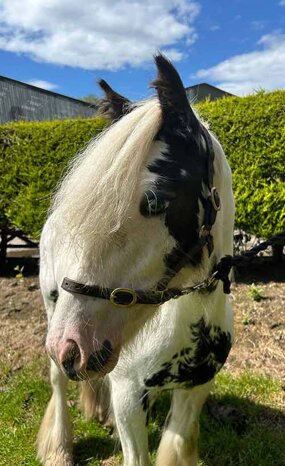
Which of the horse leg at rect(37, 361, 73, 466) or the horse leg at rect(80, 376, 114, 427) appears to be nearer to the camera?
the horse leg at rect(37, 361, 73, 466)

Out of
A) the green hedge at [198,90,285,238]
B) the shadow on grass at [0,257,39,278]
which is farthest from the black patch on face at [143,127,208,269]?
the shadow on grass at [0,257,39,278]

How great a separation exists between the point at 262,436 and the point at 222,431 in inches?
10.5

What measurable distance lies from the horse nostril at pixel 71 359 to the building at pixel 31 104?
12.8 meters

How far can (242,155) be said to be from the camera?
5293 mm

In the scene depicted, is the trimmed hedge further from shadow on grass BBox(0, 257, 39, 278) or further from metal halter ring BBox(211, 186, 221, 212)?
metal halter ring BBox(211, 186, 221, 212)

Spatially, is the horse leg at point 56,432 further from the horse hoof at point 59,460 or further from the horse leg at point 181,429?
the horse leg at point 181,429

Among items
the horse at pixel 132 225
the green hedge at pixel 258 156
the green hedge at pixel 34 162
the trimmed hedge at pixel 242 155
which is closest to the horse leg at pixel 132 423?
the horse at pixel 132 225

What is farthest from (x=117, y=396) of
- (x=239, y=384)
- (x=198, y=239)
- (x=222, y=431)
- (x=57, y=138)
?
(x=57, y=138)

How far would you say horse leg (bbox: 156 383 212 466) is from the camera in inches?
99.1

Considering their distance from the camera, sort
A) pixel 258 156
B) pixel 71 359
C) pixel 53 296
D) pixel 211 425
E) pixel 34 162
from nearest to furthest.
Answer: pixel 71 359
pixel 53 296
pixel 211 425
pixel 258 156
pixel 34 162

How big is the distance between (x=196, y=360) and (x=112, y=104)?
4.05ft

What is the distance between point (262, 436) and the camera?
3.16 meters

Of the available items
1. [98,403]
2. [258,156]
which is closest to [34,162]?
[258,156]

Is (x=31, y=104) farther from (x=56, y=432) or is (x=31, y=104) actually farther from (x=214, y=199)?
(x=214, y=199)
